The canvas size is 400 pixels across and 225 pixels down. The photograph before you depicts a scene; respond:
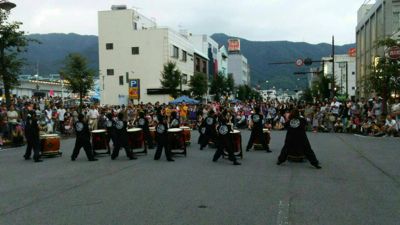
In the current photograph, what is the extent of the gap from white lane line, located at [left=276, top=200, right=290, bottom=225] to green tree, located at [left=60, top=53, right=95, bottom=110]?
34343 mm

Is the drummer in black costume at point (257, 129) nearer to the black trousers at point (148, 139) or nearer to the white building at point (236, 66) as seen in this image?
the black trousers at point (148, 139)

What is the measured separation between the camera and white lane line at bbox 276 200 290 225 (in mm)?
6664

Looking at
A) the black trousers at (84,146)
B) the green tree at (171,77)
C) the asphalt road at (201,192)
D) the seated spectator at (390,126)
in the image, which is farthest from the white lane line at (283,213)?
the green tree at (171,77)

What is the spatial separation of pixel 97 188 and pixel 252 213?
3608 mm


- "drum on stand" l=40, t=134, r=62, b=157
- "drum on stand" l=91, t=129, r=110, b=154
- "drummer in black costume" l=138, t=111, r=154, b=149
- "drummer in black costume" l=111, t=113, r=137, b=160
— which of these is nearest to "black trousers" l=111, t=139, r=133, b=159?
"drummer in black costume" l=111, t=113, r=137, b=160

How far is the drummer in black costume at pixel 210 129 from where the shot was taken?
58.4 ft

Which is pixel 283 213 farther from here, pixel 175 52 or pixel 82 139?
pixel 175 52

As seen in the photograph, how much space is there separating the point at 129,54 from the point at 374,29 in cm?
2947

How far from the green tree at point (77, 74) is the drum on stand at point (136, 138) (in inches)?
985

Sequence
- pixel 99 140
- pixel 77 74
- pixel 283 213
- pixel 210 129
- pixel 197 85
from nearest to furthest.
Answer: pixel 283 213 < pixel 99 140 < pixel 210 129 < pixel 77 74 < pixel 197 85

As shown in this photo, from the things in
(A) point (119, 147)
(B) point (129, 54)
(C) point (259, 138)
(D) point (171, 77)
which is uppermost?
(B) point (129, 54)

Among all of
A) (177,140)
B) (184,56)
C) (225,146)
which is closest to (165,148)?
(177,140)

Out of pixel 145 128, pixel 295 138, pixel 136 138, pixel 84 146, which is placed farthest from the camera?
pixel 145 128

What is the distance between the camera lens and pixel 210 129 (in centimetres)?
1786
